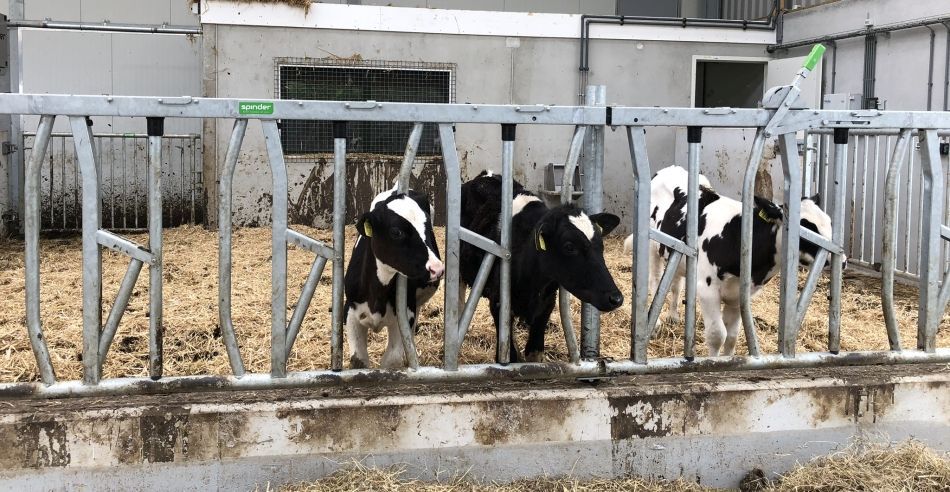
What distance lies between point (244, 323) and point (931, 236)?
4631mm

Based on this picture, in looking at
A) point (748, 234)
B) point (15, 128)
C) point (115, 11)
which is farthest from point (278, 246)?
point (115, 11)

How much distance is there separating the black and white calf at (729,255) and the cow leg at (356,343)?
2.03 meters

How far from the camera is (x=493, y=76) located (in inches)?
522

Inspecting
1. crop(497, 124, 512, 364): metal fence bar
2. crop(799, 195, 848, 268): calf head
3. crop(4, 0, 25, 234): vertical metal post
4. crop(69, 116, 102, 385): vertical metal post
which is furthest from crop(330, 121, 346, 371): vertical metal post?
crop(4, 0, 25, 234): vertical metal post

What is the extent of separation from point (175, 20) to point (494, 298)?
1098cm

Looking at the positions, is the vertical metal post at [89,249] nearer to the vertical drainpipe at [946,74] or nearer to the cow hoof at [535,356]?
the cow hoof at [535,356]

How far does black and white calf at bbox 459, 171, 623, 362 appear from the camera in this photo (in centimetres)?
421

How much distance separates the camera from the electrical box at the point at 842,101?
10117 mm

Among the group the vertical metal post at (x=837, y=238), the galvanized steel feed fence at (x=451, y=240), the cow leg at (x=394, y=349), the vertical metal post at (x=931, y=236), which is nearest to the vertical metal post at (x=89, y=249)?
the galvanized steel feed fence at (x=451, y=240)

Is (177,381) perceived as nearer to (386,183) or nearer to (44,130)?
(44,130)

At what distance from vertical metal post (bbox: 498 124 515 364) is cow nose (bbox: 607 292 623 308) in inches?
18.6

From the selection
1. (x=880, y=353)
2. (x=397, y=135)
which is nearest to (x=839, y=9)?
(x=397, y=135)

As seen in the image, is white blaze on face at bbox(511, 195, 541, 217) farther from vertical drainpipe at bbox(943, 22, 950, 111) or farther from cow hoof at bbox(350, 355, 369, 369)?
vertical drainpipe at bbox(943, 22, 950, 111)

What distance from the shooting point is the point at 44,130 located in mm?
3707
